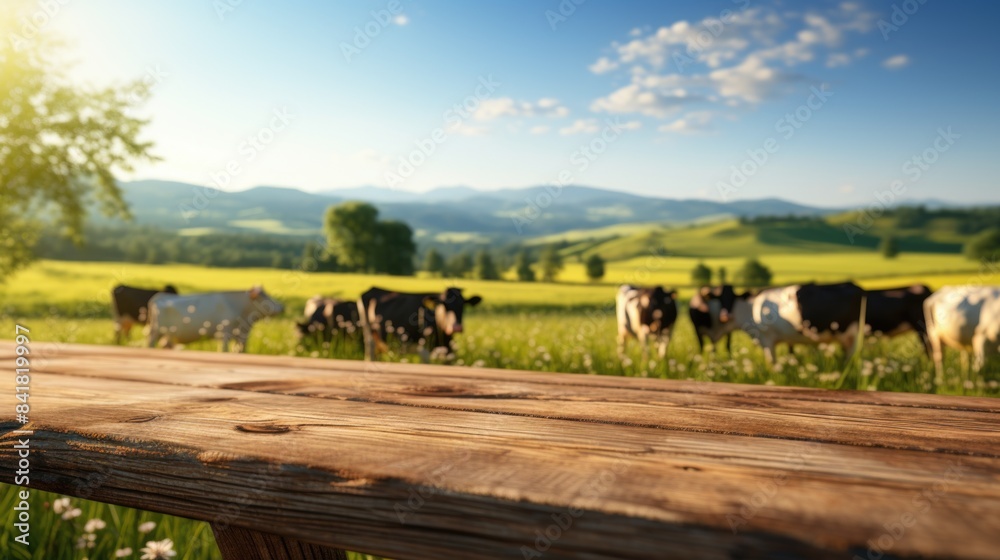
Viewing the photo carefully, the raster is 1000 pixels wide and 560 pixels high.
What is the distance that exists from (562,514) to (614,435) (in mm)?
419

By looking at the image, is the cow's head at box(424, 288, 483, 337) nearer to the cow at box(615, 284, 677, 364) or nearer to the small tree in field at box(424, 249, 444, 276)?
the cow at box(615, 284, 677, 364)

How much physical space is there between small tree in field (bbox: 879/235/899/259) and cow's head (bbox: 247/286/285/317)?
47534 millimetres

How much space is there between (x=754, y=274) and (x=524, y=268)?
15.3m

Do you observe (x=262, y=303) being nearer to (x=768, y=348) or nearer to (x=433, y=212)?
(x=768, y=348)

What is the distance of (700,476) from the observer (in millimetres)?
1041

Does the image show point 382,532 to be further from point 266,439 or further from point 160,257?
point 160,257

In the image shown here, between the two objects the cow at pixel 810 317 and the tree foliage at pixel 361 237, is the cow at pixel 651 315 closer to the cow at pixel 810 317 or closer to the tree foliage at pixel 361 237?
the cow at pixel 810 317

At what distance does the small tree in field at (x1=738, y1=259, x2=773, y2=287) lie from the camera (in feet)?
134

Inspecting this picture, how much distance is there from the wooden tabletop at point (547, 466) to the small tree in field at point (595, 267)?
44.8 meters

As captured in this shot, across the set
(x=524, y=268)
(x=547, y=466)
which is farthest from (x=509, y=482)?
(x=524, y=268)

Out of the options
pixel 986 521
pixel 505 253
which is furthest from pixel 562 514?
pixel 505 253

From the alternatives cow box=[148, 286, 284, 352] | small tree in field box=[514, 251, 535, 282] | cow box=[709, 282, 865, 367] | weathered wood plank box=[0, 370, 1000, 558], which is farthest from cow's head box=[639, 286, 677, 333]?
small tree in field box=[514, 251, 535, 282]

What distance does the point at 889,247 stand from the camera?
48375 mm

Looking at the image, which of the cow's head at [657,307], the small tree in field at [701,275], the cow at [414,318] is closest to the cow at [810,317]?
the cow's head at [657,307]
